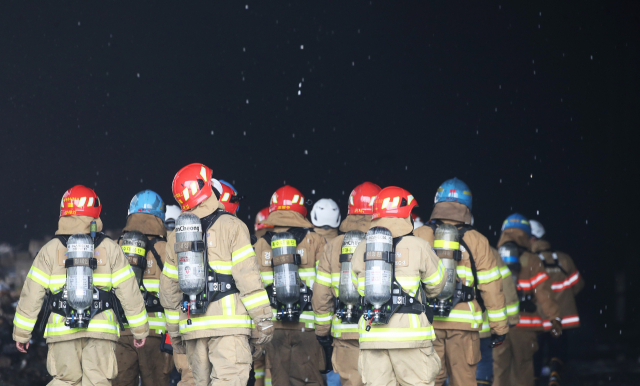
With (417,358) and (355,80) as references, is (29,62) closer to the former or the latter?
(355,80)

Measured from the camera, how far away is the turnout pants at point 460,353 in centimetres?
554

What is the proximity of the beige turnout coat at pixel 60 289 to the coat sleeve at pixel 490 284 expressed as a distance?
8.79ft

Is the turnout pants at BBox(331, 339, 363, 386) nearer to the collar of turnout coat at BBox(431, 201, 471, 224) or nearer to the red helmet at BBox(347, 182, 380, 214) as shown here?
the red helmet at BBox(347, 182, 380, 214)

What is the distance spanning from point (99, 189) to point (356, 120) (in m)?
4.67

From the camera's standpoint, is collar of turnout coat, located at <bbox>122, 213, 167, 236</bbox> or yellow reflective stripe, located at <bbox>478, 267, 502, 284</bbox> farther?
collar of turnout coat, located at <bbox>122, 213, 167, 236</bbox>

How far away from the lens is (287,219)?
642cm

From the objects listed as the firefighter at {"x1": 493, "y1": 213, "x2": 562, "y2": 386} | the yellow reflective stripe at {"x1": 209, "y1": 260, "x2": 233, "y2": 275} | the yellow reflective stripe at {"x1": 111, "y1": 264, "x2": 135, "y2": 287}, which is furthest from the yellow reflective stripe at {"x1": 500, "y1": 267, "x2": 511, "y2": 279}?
the yellow reflective stripe at {"x1": 111, "y1": 264, "x2": 135, "y2": 287}

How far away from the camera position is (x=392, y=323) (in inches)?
177

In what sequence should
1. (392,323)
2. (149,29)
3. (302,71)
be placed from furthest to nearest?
1. (302,71)
2. (149,29)
3. (392,323)

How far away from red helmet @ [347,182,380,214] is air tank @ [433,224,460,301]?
82 centimetres

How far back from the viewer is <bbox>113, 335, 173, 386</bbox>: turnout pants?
20.1 feet

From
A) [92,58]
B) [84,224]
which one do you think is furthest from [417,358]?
[92,58]

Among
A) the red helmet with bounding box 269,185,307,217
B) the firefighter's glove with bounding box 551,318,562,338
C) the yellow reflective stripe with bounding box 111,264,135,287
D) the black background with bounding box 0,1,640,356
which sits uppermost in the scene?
the black background with bounding box 0,1,640,356

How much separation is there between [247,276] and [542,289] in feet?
12.8
